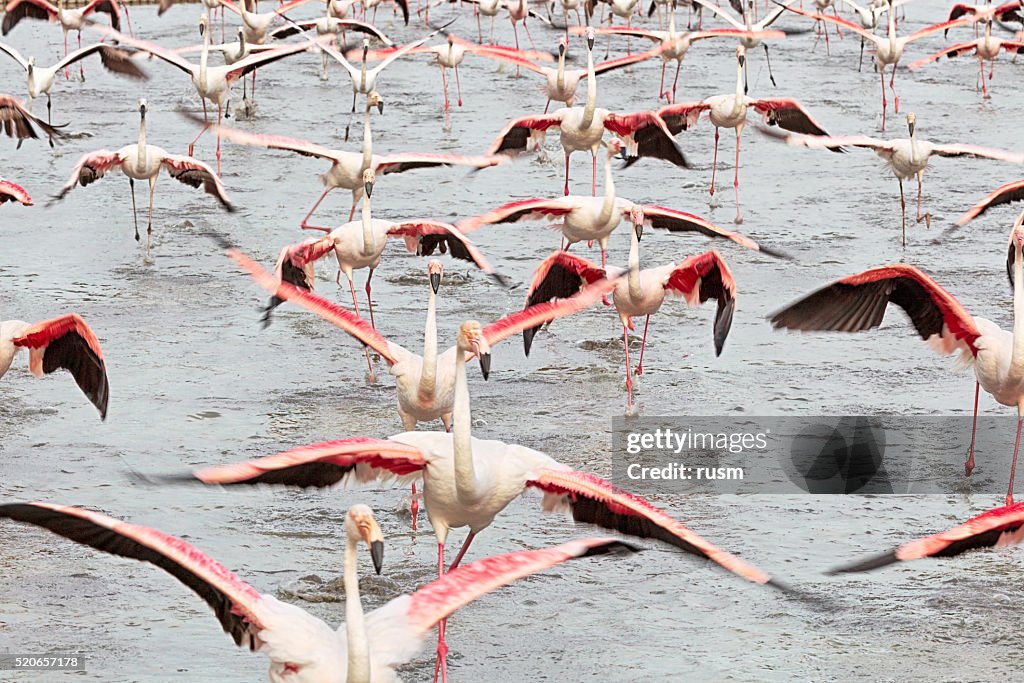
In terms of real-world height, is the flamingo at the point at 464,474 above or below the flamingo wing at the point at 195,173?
below

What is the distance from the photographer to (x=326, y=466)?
5426 millimetres

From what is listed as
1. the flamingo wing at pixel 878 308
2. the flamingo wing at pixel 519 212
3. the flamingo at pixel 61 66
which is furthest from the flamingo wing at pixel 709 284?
the flamingo at pixel 61 66

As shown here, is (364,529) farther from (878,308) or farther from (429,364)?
(878,308)

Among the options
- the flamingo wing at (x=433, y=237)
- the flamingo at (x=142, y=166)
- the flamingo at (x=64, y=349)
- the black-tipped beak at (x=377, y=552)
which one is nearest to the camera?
the black-tipped beak at (x=377, y=552)

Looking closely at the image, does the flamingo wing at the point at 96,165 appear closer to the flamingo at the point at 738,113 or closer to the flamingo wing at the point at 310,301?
the flamingo at the point at 738,113

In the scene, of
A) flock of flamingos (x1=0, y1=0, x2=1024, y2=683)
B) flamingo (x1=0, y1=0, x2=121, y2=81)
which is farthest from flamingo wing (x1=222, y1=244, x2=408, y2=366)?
flamingo (x1=0, y1=0, x2=121, y2=81)

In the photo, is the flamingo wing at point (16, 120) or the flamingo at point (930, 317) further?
the flamingo wing at point (16, 120)

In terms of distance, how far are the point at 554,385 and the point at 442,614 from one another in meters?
4.57

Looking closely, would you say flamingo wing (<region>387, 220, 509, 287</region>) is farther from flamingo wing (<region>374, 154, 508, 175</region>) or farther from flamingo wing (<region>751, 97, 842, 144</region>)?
flamingo wing (<region>751, 97, 842, 144</region>)

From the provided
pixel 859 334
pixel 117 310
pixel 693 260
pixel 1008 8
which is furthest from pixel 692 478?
pixel 1008 8

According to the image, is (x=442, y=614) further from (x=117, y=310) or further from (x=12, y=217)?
(x=12, y=217)

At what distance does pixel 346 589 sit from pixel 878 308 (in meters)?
3.63

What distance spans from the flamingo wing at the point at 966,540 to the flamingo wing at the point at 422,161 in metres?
5.21

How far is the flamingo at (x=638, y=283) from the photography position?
817cm
